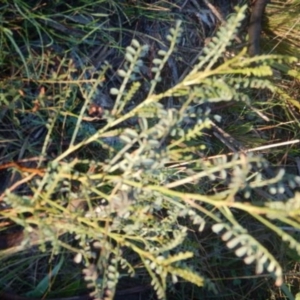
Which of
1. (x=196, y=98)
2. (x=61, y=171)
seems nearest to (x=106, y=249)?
(x=61, y=171)

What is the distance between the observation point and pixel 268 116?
194 cm

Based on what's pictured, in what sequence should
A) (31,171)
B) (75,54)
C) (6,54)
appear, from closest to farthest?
(31,171), (6,54), (75,54)

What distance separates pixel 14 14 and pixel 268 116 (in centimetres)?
83

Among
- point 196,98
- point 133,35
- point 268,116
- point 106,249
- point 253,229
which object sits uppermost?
point 196,98

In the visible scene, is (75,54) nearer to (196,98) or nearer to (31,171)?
(31,171)

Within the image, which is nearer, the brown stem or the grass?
the grass

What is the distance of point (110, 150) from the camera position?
130cm

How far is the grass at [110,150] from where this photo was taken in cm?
124

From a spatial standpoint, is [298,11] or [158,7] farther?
[298,11]

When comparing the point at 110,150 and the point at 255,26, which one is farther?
the point at 255,26

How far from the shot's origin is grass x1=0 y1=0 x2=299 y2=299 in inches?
48.7

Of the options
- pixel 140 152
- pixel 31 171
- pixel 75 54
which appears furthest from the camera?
pixel 75 54

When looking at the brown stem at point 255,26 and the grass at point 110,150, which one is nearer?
the grass at point 110,150

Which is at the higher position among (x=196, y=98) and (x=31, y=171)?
(x=196, y=98)
